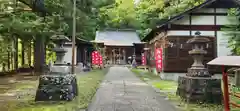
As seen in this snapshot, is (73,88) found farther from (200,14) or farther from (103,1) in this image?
(103,1)

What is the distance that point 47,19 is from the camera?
56.2ft

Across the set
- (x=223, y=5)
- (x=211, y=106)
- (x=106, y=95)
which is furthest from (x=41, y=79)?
(x=223, y=5)

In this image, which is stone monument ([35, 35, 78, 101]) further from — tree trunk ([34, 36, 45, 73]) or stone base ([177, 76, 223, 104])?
tree trunk ([34, 36, 45, 73])

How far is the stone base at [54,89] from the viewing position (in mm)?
9203

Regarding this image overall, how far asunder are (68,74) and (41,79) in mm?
956

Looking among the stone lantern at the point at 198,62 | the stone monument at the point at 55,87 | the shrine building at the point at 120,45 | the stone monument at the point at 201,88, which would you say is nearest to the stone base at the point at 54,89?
the stone monument at the point at 55,87

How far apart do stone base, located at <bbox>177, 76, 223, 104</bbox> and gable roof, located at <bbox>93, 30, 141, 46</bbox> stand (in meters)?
34.2

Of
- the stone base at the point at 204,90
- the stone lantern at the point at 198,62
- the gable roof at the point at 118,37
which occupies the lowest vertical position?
the stone base at the point at 204,90

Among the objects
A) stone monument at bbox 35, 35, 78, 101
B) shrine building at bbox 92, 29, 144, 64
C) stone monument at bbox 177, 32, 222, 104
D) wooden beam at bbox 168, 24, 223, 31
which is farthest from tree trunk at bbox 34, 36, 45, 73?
shrine building at bbox 92, 29, 144, 64

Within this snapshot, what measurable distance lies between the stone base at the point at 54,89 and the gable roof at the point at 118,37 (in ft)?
111

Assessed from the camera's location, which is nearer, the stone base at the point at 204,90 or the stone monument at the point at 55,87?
the stone base at the point at 204,90

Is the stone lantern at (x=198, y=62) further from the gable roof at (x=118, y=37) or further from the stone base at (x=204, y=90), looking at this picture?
the gable roof at (x=118, y=37)

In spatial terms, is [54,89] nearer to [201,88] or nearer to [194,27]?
[201,88]

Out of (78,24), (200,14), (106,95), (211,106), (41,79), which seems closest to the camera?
(211,106)
